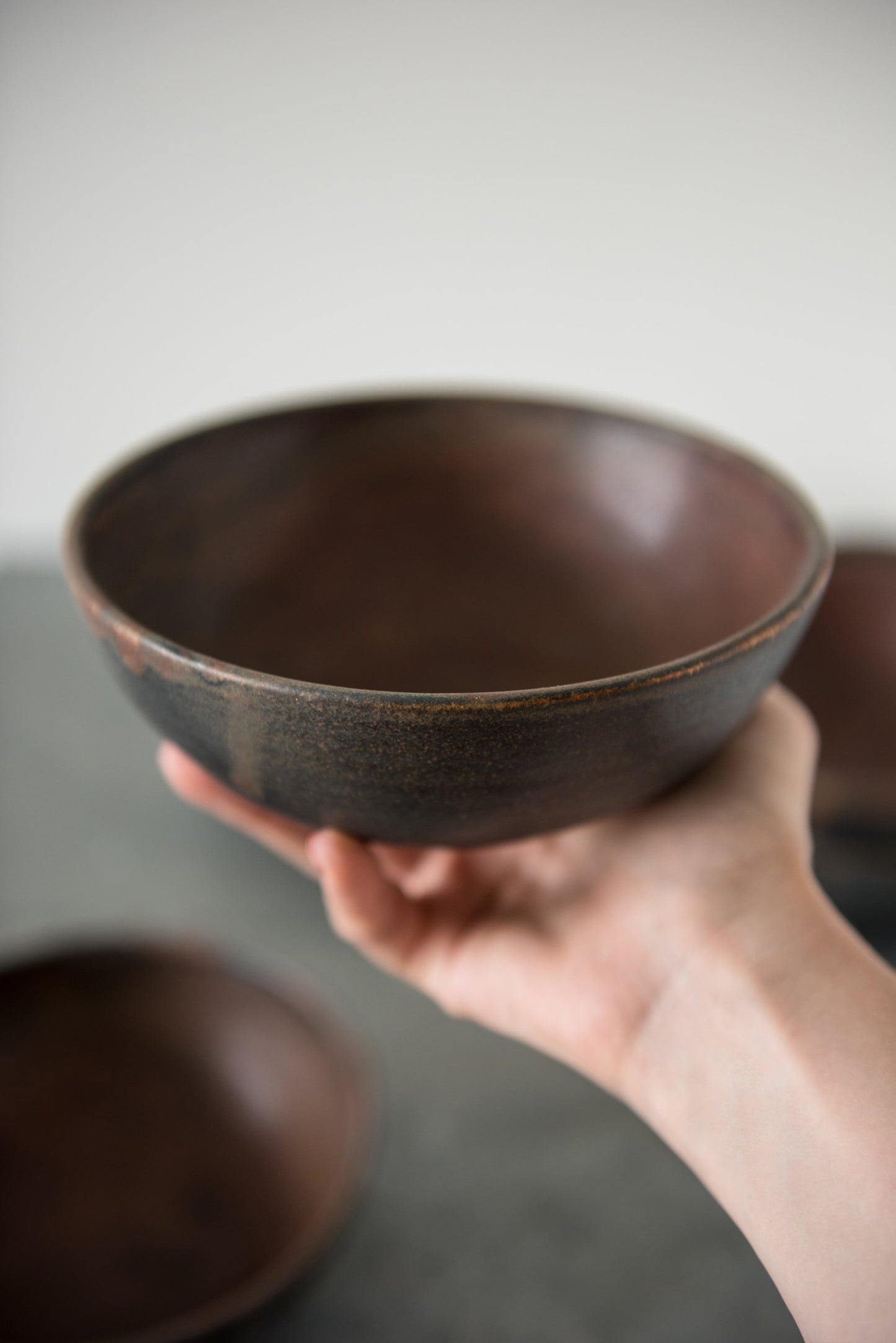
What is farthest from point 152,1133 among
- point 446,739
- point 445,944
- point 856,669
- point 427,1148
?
point 856,669

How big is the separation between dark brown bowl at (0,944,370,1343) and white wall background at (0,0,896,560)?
66 centimetres

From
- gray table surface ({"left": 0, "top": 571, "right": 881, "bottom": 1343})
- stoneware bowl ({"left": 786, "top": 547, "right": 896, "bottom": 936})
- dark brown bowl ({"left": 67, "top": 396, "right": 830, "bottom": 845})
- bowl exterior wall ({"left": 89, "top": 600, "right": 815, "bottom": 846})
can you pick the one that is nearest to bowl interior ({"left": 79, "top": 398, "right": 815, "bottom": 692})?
dark brown bowl ({"left": 67, "top": 396, "right": 830, "bottom": 845})

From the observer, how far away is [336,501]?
2.33ft

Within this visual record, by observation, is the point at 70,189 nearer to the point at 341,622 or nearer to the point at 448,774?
the point at 341,622

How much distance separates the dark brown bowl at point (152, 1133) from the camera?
72 cm

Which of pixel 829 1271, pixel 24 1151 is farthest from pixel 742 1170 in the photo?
pixel 24 1151

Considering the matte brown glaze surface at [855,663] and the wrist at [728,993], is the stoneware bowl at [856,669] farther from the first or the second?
the wrist at [728,993]

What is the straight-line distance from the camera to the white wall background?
3.05ft

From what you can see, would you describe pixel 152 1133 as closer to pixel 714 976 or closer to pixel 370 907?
pixel 370 907

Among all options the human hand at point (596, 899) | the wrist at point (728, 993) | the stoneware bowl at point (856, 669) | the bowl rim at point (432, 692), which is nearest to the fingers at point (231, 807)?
the human hand at point (596, 899)

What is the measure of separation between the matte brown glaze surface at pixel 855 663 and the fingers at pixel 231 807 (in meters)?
0.62

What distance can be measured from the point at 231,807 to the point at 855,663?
Answer: 0.77 meters

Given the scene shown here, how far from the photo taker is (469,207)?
102 cm

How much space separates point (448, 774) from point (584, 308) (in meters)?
0.78
